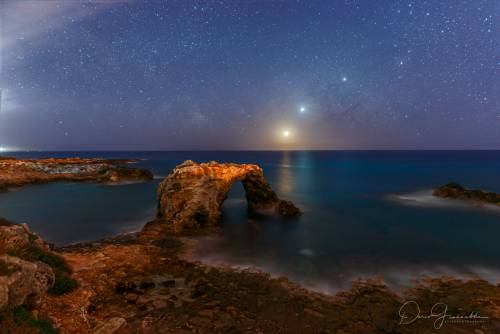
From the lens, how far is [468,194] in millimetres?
34062

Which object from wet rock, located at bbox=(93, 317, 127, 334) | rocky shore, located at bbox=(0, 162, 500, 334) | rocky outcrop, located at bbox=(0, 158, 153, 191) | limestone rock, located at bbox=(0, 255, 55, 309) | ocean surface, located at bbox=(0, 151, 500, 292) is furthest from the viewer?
rocky outcrop, located at bbox=(0, 158, 153, 191)

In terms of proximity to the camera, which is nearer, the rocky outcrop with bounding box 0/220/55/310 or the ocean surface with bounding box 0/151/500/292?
the rocky outcrop with bounding box 0/220/55/310

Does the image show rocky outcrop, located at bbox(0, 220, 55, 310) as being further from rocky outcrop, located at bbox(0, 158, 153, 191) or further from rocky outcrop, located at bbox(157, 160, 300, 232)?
rocky outcrop, located at bbox(0, 158, 153, 191)

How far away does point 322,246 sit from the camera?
18.3 m

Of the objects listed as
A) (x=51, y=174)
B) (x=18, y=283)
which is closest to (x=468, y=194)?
(x=18, y=283)

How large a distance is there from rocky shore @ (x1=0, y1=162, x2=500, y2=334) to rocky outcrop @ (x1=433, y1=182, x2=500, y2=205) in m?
25.4

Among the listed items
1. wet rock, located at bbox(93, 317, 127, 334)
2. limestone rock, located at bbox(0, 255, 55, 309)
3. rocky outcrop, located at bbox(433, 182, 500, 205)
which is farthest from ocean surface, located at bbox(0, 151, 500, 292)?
limestone rock, located at bbox(0, 255, 55, 309)

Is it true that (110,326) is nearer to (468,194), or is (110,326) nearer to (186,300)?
(186,300)

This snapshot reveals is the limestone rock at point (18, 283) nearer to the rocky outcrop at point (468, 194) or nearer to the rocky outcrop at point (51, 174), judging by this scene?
the rocky outcrop at point (468, 194)

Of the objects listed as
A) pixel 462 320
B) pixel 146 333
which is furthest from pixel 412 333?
pixel 146 333

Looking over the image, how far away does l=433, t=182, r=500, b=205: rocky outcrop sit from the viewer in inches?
1248

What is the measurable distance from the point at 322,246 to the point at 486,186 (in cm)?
5072

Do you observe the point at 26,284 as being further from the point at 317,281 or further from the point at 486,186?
the point at 486,186

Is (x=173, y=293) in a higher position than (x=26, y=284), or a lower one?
lower
